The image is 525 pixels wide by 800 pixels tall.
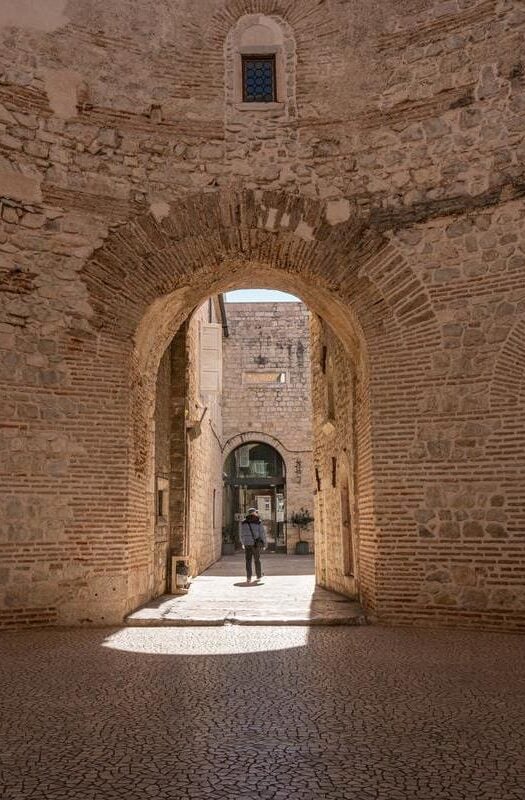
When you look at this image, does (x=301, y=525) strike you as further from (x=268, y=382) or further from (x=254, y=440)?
(x=268, y=382)

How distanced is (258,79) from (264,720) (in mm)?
7586

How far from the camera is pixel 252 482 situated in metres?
25.5

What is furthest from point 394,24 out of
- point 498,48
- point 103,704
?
point 103,704

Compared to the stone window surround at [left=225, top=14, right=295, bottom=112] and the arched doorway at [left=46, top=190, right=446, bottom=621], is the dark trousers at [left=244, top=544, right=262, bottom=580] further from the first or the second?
the stone window surround at [left=225, top=14, right=295, bottom=112]

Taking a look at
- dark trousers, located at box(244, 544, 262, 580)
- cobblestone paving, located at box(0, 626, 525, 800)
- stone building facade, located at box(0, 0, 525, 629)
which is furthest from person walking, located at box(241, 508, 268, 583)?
cobblestone paving, located at box(0, 626, 525, 800)

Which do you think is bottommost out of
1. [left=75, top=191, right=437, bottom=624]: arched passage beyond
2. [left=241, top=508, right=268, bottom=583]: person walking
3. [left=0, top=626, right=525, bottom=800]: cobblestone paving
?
[left=0, top=626, right=525, bottom=800]: cobblestone paving

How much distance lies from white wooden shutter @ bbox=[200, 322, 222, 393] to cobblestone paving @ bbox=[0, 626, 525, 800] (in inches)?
309

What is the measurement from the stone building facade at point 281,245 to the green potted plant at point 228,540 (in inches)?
614

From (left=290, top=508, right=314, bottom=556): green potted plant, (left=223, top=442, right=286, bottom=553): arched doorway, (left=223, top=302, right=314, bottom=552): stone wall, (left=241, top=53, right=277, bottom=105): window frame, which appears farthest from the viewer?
(left=223, top=442, right=286, bottom=553): arched doorway

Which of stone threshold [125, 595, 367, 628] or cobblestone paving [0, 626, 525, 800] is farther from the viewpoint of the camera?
stone threshold [125, 595, 367, 628]

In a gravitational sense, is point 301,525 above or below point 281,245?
below

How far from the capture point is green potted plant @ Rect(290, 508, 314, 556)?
22.8 meters

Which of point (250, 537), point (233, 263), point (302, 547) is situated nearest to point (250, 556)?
point (250, 537)

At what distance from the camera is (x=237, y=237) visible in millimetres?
7762
